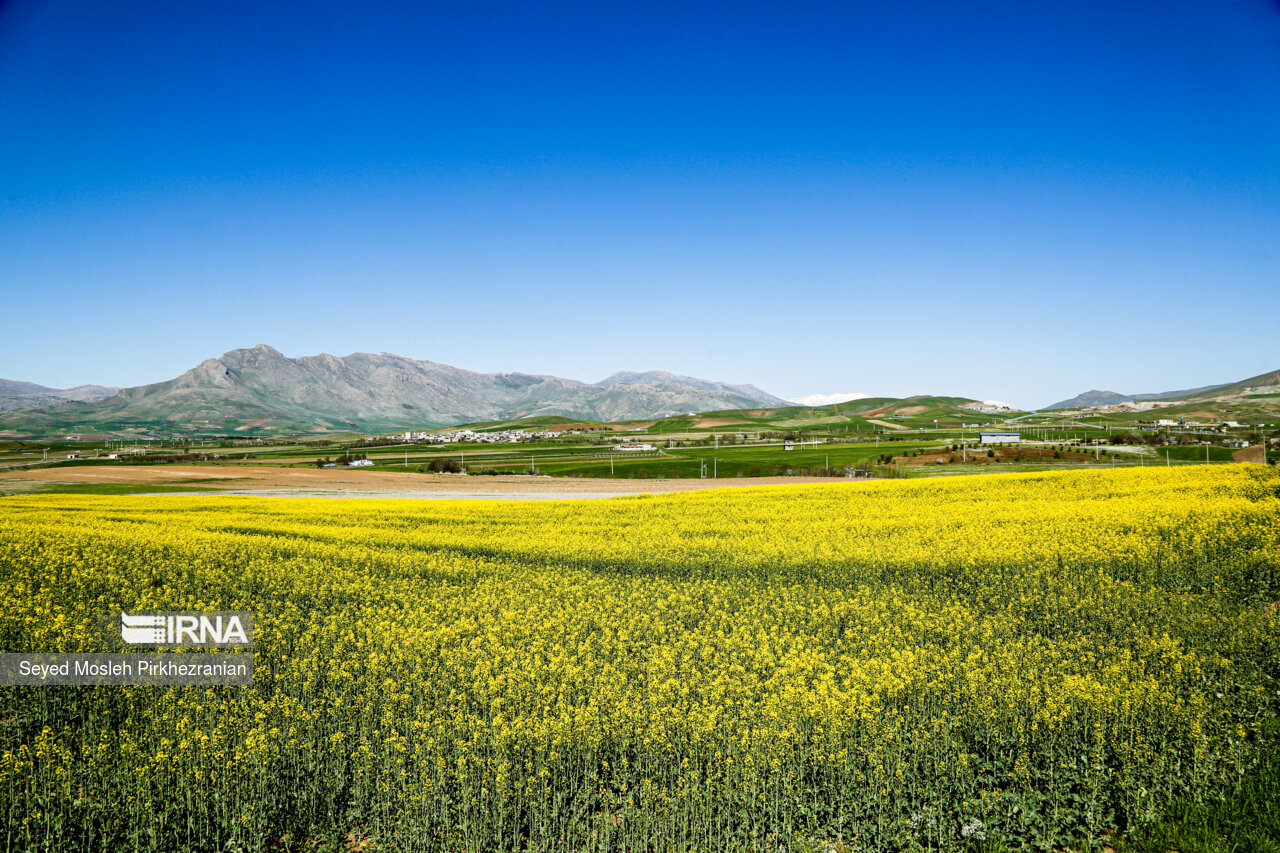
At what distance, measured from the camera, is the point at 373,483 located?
70.7m

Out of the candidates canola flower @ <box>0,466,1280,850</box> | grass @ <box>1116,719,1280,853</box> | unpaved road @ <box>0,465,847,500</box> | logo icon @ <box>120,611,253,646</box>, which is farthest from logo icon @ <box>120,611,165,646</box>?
unpaved road @ <box>0,465,847,500</box>

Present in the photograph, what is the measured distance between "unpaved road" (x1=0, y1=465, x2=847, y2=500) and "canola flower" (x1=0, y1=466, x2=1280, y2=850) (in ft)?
131

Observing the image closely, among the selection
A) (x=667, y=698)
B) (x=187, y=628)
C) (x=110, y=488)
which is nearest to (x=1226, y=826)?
(x=667, y=698)

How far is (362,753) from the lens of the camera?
7.61 metres

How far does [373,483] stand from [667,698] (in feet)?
228

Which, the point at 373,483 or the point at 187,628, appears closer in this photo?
the point at 187,628

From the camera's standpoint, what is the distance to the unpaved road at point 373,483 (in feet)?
193

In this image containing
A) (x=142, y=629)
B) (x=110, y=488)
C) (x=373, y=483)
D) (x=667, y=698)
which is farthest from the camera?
(x=373, y=483)

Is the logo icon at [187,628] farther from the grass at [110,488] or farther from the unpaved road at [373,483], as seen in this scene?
the grass at [110,488]

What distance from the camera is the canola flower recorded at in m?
6.77

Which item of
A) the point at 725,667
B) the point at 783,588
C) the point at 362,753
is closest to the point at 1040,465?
the point at 783,588

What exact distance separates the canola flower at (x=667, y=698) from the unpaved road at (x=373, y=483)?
131 feet

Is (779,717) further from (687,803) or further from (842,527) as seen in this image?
(842,527)

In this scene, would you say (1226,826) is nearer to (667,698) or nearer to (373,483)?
(667,698)
